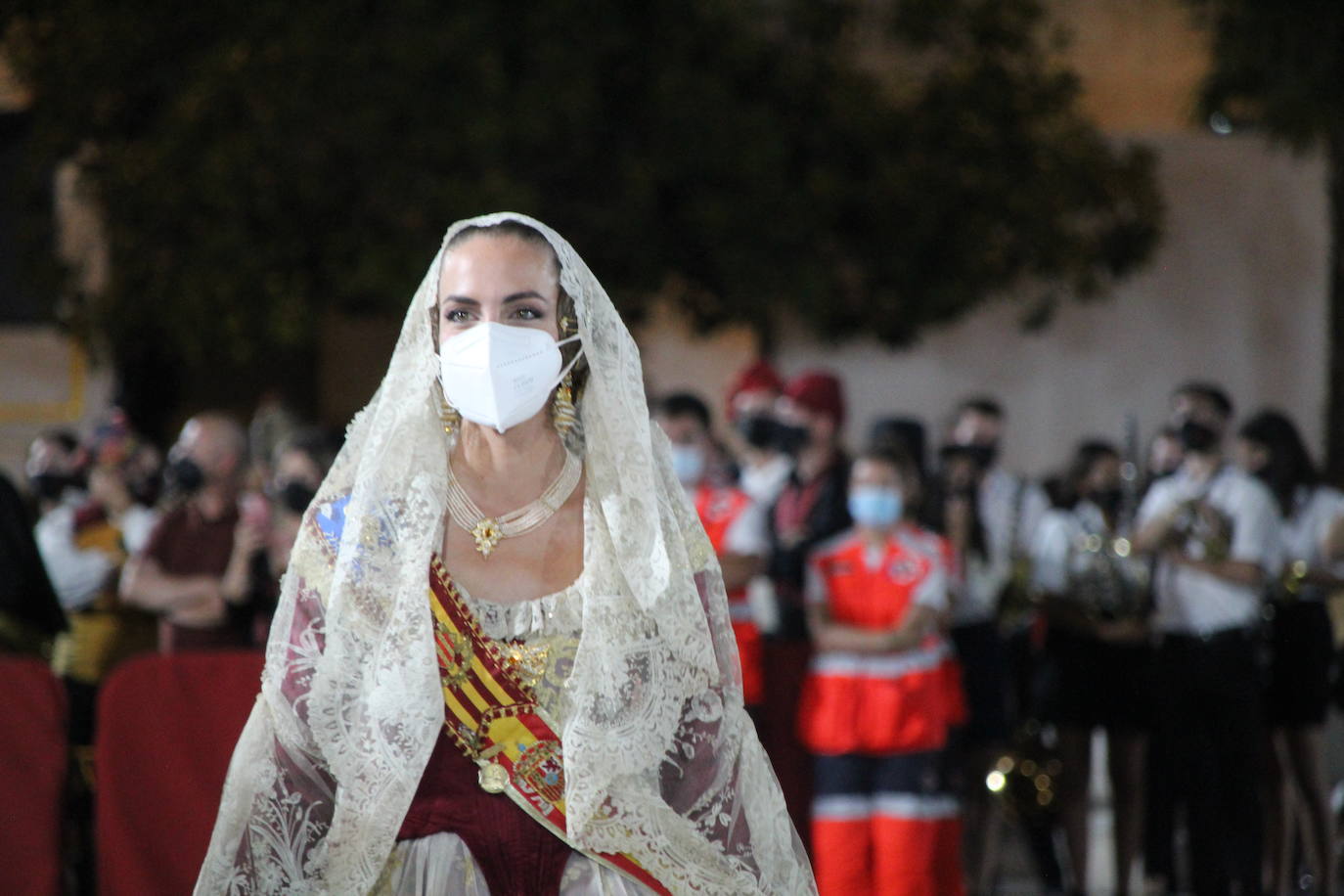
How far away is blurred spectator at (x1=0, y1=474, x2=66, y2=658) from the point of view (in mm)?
5020

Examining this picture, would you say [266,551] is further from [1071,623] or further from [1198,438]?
[1198,438]

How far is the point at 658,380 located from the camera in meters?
12.8

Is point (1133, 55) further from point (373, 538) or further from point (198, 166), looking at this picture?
point (373, 538)

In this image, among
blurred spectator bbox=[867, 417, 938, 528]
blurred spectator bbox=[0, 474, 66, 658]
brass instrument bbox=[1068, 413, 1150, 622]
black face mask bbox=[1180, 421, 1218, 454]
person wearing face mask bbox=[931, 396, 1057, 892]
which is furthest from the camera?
person wearing face mask bbox=[931, 396, 1057, 892]

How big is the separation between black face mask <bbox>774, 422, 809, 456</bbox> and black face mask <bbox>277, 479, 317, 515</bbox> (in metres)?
2.09

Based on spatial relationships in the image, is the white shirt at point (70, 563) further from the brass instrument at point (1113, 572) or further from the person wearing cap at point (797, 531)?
the brass instrument at point (1113, 572)

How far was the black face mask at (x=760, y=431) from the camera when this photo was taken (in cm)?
730

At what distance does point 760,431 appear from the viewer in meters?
7.36

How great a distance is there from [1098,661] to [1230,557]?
729 millimetres

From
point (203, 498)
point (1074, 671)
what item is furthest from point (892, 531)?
point (203, 498)

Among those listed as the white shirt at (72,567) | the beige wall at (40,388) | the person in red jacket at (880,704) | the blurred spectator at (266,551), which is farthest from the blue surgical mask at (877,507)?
the beige wall at (40,388)

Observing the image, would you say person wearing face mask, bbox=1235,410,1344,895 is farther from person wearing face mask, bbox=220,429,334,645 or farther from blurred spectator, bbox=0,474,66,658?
blurred spectator, bbox=0,474,66,658

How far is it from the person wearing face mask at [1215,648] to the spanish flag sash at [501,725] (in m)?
4.41

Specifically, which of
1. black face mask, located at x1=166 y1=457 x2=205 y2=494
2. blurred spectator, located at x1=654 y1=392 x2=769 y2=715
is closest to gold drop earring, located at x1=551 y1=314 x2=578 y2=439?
blurred spectator, located at x1=654 y1=392 x2=769 y2=715
